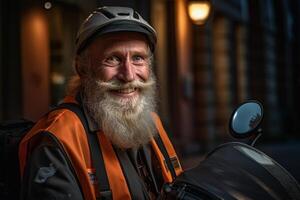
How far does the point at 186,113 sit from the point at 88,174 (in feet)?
36.1

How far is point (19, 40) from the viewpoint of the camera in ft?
24.8

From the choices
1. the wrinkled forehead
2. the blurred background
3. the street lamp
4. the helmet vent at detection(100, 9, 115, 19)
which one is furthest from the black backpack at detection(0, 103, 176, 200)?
the street lamp

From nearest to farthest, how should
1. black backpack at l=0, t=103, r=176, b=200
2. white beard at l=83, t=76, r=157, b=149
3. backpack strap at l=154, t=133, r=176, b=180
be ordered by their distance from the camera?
black backpack at l=0, t=103, r=176, b=200, white beard at l=83, t=76, r=157, b=149, backpack strap at l=154, t=133, r=176, b=180

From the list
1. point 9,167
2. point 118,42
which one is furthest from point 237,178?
point 9,167

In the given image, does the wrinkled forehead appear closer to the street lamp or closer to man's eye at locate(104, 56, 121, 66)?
man's eye at locate(104, 56, 121, 66)

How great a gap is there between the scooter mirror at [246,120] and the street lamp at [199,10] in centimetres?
796

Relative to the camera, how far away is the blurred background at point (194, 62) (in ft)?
24.7

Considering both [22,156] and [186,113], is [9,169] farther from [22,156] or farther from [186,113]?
[186,113]

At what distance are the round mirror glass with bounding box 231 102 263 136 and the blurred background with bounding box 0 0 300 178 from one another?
3.01ft

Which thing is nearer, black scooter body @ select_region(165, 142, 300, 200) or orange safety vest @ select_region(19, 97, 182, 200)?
black scooter body @ select_region(165, 142, 300, 200)

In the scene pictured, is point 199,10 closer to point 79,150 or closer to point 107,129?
point 107,129

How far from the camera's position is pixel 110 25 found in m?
2.37

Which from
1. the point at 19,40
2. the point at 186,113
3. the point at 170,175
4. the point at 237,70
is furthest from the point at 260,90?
the point at 170,175

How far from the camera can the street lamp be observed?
10.2 meters
